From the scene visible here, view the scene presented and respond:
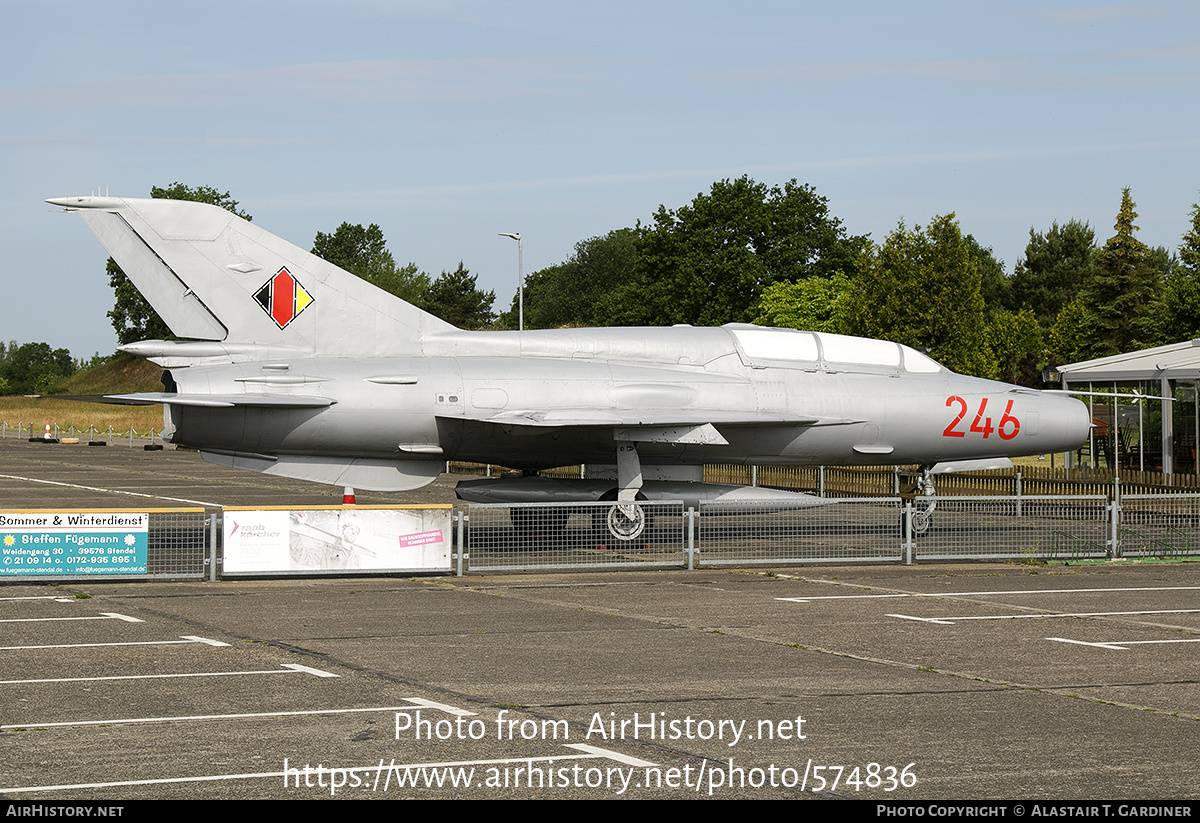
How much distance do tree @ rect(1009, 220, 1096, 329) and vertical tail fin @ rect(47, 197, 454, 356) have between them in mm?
89508

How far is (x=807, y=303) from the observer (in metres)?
68.2

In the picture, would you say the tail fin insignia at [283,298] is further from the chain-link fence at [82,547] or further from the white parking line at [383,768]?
the white parking line at [383,768]

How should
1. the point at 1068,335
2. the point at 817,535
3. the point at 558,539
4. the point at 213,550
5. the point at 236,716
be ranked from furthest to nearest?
the point at 1068,335, the point at 817,535, the point at 558,539, the point at 213,550, the point at 236,716

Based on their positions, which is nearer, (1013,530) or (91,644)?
(91,644)

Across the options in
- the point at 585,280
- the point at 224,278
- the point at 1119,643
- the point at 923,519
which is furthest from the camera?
the point at 585,280

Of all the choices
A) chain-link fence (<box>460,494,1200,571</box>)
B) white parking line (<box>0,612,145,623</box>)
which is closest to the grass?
chain-link fence (<box>460,494,1200,571</box>)

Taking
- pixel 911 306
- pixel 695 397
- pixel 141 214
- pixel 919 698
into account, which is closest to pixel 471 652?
pixel 919 698

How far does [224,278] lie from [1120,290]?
5951cm

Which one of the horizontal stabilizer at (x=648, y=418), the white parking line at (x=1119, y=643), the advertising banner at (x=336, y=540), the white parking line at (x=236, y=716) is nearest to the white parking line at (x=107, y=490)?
the horizontal stabilizer at (x=648, y=418)

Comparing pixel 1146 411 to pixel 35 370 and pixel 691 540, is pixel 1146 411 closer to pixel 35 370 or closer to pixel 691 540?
pixel 691 540

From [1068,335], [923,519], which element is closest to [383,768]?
[923,519]

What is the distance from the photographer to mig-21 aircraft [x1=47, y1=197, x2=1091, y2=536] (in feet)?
62.5

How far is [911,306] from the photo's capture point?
5366 cm

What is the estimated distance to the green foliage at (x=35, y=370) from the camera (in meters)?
151
